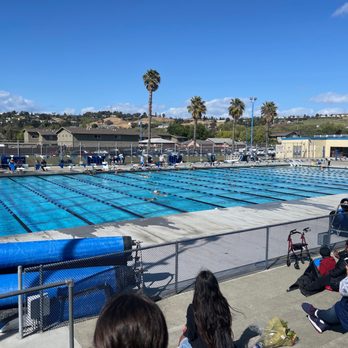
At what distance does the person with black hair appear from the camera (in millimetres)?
1373

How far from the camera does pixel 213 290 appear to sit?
134 inches

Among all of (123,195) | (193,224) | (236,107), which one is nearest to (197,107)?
(236,107)

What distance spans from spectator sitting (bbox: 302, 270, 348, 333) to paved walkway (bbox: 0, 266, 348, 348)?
9 cm

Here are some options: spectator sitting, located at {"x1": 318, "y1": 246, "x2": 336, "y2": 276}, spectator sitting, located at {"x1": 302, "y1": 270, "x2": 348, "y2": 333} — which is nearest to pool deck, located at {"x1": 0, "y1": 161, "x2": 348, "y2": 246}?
spectator sitting, located at {"x1": 318, "y1": 246, "x2": 336, "y2": 276}

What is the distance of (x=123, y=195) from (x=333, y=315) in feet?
59.0

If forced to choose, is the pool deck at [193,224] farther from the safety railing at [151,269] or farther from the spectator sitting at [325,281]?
the spectator sitting at [325,281]

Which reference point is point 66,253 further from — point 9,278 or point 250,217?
point 250,217

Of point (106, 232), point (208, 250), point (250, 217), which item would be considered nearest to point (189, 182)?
point (250, 217)

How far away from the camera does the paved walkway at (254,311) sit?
16.8 ft

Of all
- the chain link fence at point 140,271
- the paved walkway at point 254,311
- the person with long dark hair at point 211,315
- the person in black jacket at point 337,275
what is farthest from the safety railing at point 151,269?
the person in black jacket at point 337,275

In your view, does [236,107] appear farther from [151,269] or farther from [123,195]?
[151,269]

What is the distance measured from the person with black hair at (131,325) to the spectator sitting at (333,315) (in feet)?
14.1

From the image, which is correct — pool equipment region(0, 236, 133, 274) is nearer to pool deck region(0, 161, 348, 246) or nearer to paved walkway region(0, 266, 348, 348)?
paved walkway region(0, 266, 348, 348)

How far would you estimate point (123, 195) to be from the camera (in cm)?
2248
